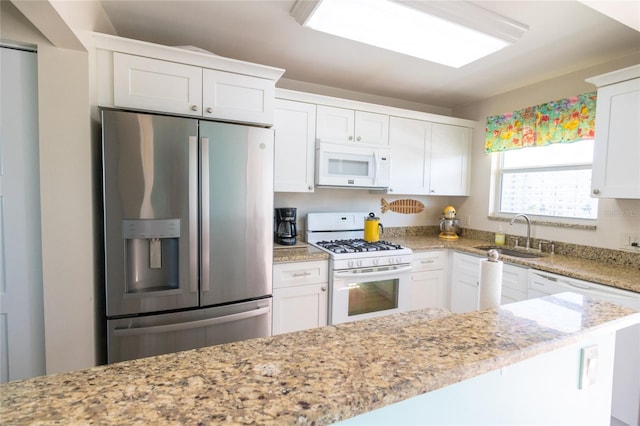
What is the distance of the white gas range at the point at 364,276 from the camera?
2.35m

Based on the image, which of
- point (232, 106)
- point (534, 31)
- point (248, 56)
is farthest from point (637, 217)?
point (248, 56)

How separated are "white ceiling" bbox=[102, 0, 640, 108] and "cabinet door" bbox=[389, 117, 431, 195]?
0.38 m

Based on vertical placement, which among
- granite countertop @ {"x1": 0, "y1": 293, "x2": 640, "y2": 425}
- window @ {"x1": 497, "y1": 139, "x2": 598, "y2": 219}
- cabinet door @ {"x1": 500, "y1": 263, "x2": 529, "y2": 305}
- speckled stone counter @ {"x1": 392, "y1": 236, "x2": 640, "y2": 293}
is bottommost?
cabinet door @ {"x1": 500, "y1": 263, "x2": 529, "y2": 305}

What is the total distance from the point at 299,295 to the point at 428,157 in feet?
6.39

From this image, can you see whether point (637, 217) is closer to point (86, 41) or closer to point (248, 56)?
point (248, 56)

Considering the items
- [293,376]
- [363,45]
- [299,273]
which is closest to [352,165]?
[363,45]

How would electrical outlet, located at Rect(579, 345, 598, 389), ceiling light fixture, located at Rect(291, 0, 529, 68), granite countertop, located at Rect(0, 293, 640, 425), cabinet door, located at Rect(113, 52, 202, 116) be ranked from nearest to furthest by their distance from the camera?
granite countertop, located at Rect(0, 293, 640, 425) < electrical outlet, located at Rect(579, 345, 598, 389) < ceiling light fixture, located at Rect(291, 0, 529, 68) < cabinet door, located at Rect(113, 52, 202, 116)

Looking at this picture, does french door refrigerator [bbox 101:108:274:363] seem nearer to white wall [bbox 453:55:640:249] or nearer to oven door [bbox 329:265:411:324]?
oven door [bbox 329:265:411:324]

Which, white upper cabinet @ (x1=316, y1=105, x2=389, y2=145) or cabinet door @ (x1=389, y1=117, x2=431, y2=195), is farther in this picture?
cabinet door @ (x1=389, y1=117, x2=431, y2=195)

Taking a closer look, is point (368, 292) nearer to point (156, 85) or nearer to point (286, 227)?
Result: point (286, 227)

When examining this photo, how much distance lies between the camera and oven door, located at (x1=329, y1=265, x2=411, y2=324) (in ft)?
7.72

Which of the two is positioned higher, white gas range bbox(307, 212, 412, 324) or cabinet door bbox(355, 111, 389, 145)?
cabinet door bbox(355, 111, 389, 145)

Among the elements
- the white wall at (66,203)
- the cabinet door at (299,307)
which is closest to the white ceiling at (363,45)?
the white wall at (66,203)

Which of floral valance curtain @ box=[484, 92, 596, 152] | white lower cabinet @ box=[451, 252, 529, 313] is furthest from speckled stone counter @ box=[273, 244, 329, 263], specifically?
floral valance curtain @ box=[484, 92, 596, 152]
